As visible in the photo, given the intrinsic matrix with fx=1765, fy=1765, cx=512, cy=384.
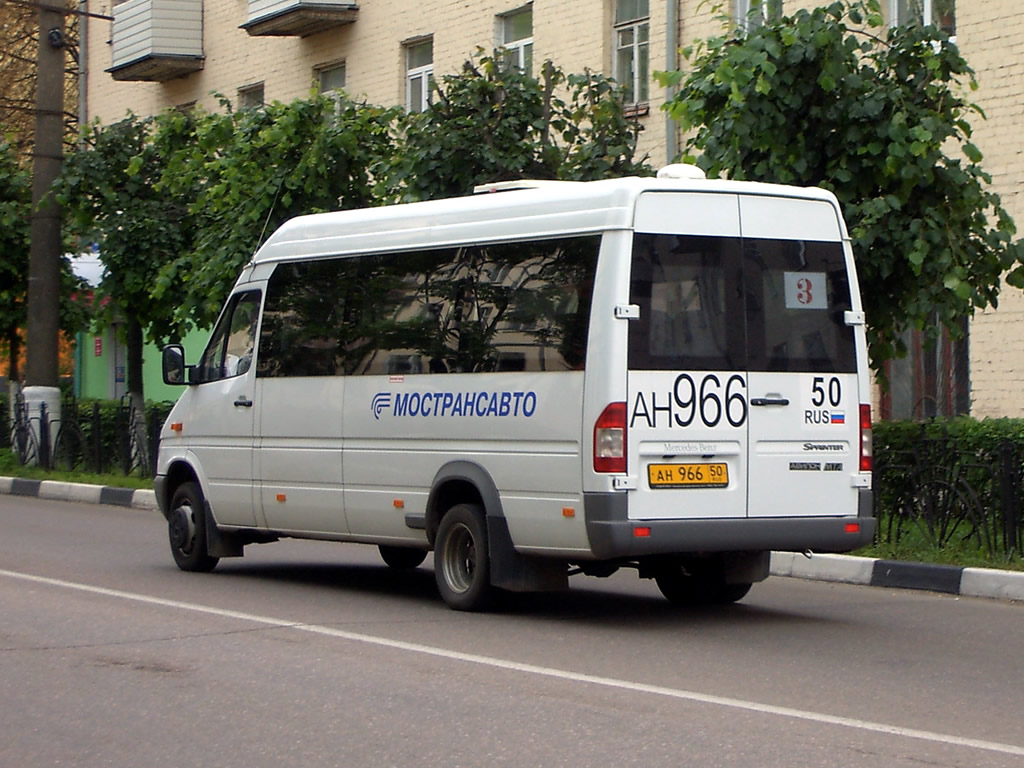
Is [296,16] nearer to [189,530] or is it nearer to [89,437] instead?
[89,437]

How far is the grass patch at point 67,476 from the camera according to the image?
21.8 m

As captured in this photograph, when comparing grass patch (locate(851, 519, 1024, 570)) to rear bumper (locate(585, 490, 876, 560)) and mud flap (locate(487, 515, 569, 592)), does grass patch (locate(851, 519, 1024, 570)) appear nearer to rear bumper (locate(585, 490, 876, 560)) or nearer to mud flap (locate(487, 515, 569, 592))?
rear bumper (locate(585, 490, 876, 560))

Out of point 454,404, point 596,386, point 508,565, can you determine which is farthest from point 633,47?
point 596,386

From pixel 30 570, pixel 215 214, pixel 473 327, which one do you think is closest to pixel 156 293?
pixel 215 214

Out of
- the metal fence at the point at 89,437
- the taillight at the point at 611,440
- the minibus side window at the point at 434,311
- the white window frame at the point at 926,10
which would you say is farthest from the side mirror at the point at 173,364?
the metal fence at the point at 89,437

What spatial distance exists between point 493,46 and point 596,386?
51.3ft

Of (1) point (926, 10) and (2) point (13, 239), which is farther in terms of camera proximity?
(2) point (13, 239)

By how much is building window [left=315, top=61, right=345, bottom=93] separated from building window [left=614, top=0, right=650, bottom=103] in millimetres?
6390

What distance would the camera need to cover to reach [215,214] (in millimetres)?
21344

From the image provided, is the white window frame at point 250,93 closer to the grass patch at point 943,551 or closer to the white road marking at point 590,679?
the grass patch at point 943,551

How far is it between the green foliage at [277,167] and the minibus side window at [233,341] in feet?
20.2

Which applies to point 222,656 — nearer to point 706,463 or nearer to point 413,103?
point 706,463

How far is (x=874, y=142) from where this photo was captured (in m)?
13.6

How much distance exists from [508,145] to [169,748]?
11.7 m
